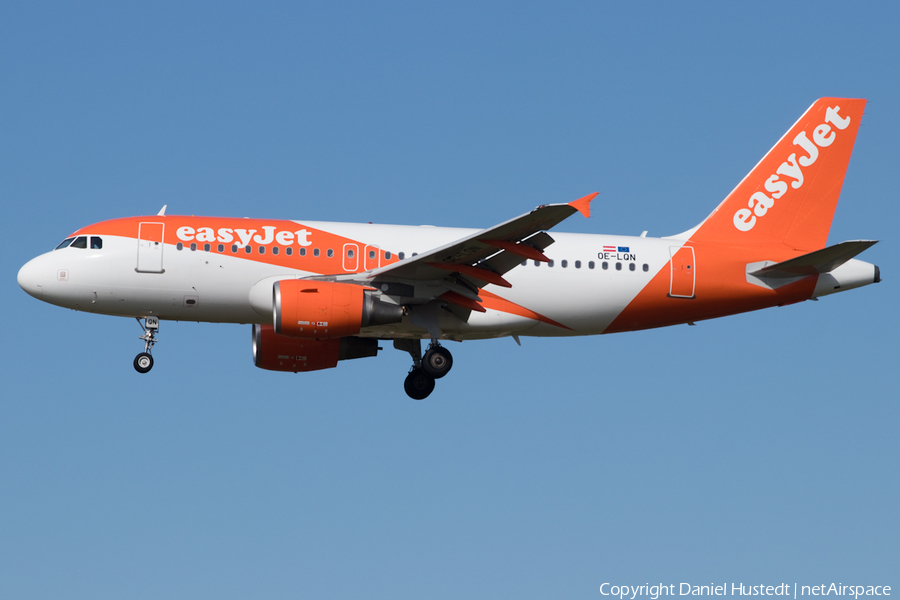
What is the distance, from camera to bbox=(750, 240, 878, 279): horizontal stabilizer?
29781 millimetres

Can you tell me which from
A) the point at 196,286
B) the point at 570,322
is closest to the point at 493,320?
the point at 570,322

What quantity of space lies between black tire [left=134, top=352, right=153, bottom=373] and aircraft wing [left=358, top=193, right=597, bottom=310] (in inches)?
257

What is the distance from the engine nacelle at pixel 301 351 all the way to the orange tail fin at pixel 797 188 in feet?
34.0

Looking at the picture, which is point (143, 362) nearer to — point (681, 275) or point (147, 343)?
point (147, 343)

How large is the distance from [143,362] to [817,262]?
60.8 feet

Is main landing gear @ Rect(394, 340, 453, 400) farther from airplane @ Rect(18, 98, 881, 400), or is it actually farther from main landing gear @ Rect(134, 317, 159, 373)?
main landing gear @ Rect(134, 317, 159, 373)

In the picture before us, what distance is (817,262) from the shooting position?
31.2 m

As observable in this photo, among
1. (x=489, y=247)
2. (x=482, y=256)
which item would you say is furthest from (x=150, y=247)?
(x=489, y=247)

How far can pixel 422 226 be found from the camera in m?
32.0

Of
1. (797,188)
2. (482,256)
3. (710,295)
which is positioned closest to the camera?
(482,256)

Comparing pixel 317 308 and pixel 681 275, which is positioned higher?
pixel 681 275

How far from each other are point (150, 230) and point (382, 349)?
7.59 metres

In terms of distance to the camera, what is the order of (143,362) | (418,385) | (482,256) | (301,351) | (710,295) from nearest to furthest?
(482,256)
(143,362)
(710,295)
(418,385)
(301,351)

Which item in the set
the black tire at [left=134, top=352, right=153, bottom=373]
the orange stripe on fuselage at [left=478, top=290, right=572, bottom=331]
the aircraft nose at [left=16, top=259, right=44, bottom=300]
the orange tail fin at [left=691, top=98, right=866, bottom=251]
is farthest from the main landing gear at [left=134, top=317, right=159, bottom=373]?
the orange tail fin at [left=691, top=98, right=866, bottom=251]
